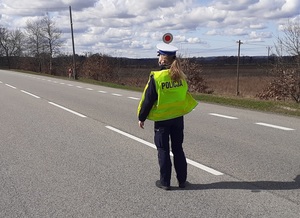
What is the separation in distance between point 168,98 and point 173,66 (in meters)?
0.39

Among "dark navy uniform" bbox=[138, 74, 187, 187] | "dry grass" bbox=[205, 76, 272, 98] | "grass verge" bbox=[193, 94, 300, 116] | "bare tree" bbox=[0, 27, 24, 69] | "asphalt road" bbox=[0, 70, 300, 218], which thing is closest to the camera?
"asphalt road" bbox=[0, 70, 300, 218]

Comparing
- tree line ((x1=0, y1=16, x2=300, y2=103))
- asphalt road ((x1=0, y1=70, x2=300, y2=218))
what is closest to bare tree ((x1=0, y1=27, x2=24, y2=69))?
tree line ((x1=0, y1=16, x2=300, y2=103))

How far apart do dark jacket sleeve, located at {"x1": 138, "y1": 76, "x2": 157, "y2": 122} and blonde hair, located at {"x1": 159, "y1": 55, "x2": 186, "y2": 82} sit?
0.25 metres

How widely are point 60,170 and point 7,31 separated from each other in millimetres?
99766

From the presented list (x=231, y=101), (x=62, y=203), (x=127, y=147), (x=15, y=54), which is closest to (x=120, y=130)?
(x=127, y=147)

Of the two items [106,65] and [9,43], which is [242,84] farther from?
[9,43]

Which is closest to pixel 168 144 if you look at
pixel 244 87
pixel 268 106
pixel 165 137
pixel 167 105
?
pixel 165 137

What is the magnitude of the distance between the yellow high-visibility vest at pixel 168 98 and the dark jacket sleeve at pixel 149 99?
45 millimetres

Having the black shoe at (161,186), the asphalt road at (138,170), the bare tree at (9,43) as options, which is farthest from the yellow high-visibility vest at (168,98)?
the bare tree at (9,43)

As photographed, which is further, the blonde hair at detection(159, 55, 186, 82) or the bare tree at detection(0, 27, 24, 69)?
the bare tree at detection(0, 27, 24, 69)

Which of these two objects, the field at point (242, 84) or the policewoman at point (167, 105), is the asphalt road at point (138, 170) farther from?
the field at point (242, 84)

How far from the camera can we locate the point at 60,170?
632 centimetres

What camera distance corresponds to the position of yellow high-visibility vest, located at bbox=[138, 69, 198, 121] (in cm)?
522

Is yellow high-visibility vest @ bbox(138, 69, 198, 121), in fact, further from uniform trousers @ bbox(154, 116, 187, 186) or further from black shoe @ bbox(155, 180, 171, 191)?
black shoe @ bbox(155, 180, 171, 191)
